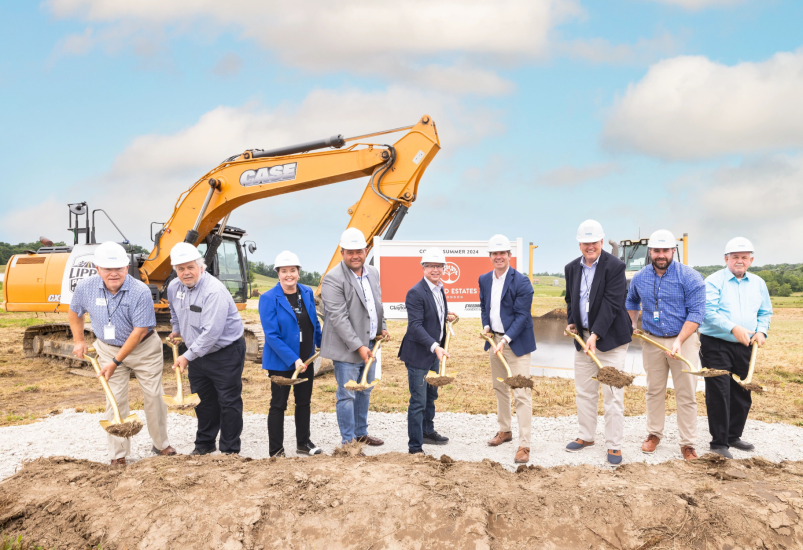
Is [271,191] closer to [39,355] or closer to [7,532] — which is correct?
[7,532]

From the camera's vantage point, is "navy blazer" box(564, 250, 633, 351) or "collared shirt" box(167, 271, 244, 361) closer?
"collared shirt" box(167, 271, 244, 361)

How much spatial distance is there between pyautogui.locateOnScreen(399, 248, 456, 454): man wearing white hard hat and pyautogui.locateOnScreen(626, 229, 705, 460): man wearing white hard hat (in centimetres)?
185

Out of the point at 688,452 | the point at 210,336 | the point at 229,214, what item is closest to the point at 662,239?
the point at 688,452

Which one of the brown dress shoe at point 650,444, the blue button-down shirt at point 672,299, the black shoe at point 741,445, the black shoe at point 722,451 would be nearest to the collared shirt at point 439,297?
the blue button-down shirt at point 672,299

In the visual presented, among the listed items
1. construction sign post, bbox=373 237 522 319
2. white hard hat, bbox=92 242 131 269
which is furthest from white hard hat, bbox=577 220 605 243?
white hard hat, bbox=92 242 131 269

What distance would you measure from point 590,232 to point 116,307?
4072 mm

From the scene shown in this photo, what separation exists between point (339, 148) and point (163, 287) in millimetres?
4210

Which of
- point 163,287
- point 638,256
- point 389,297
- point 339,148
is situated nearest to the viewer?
point 389,297

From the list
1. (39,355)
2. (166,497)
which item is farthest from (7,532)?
(39,355)

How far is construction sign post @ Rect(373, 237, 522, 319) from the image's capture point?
7.77 m

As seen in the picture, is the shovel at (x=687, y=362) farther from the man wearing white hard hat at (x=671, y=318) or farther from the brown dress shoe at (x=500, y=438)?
the brown dress shoe at (x=500, y=438)

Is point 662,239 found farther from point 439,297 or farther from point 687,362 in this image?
point 439,297

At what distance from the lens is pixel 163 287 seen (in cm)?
995

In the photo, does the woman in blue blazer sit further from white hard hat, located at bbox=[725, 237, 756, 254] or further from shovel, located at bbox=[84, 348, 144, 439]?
white hard hat, located at bbox=[725, 237, 756, 254]
